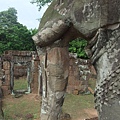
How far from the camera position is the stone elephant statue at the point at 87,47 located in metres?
1.35

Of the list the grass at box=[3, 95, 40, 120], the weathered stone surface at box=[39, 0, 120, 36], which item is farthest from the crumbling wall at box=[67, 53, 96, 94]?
the weathered stone surface at box=[39, 0, 120, 36]

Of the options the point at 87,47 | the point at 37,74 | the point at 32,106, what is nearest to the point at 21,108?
the point at 32,106

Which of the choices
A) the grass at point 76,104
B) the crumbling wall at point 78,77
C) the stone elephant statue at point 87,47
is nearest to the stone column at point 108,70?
the stone elephant statue at point 87,47

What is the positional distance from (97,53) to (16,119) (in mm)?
5232

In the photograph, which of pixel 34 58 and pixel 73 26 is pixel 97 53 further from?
pixel 34 58

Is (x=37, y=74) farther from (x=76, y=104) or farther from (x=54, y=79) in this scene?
(x=54, y=79)

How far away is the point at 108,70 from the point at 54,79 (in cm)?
42

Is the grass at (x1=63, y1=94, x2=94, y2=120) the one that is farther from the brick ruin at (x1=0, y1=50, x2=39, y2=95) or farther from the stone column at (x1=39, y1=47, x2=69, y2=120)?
the stone column at (x1=39, y1=47, x2=69, y2=120)

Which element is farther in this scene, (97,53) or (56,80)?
(56,80)

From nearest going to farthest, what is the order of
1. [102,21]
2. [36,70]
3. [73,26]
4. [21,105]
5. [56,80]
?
[102,21]
[73,26]
[56,80]
[21,105]
[36,70]

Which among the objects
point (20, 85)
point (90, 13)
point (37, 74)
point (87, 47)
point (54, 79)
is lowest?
point (20, 85)

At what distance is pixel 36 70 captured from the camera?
985 centimetres

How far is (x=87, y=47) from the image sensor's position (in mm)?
1492

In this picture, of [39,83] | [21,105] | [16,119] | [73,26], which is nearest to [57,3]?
[73,26]
